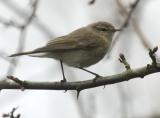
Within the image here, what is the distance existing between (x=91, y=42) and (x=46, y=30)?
1.96ft

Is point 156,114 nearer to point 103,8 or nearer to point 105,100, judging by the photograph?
point 105,100

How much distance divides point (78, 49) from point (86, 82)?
4.70 ft

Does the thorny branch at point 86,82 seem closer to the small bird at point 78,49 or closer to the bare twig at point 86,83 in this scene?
the bare twig at point 86,83

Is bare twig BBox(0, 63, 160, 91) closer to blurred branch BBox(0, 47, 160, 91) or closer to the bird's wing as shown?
blurred branch BBox(0, 47, 160, 91)

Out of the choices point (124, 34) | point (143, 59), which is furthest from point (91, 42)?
point (143, 59)

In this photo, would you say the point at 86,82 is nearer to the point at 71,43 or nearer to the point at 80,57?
the point at 80,57

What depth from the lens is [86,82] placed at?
175 inches

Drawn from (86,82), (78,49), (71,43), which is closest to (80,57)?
(78,49)

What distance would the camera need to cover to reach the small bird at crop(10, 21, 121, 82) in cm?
555

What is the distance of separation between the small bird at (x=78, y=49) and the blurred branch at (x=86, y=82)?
91cm

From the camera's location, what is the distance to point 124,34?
6555mm

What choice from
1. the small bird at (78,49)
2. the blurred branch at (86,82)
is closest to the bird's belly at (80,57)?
the small bird at (78,49)

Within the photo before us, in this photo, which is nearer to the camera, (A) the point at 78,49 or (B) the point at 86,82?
(B) the point at 86,82

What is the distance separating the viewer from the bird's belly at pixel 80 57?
560 centimetres
